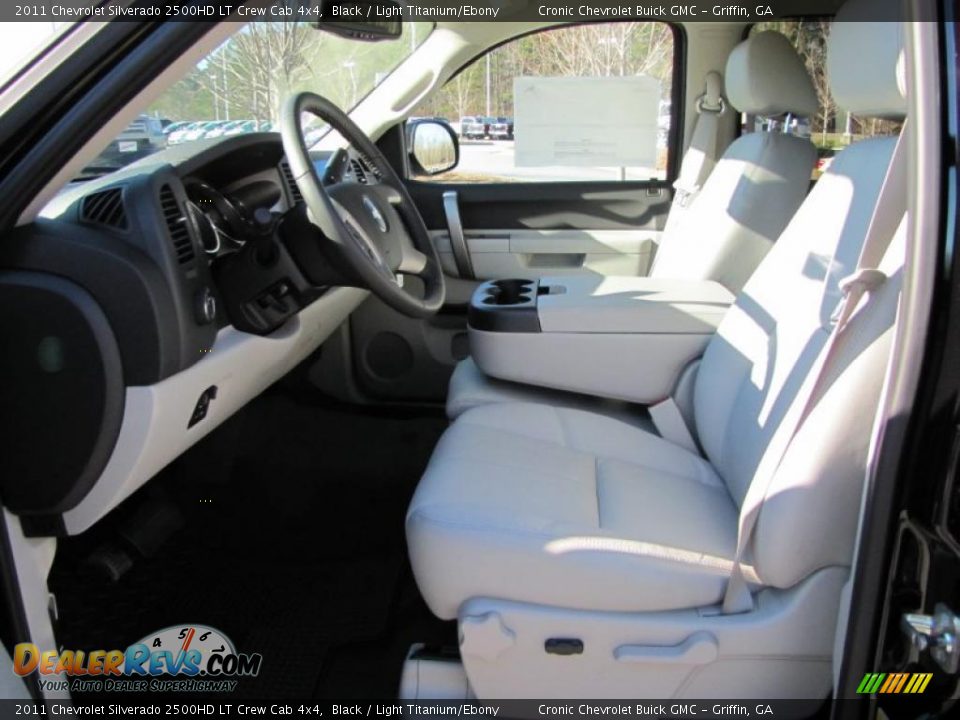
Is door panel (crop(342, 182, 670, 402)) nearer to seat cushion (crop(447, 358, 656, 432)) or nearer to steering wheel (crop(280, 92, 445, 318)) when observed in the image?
seat cushion (crop(447, 358, 656, 432))

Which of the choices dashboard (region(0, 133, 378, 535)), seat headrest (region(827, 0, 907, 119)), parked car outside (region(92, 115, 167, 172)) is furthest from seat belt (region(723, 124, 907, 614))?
parked car outside (region(92, 115, 167, 172))

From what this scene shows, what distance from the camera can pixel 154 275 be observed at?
1.19 metres

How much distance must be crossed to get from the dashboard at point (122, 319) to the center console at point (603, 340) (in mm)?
580

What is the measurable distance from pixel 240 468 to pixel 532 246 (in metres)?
1.23

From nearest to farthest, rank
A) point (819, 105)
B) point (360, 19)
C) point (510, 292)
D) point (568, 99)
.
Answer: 1. point (360, 19)
2. point (819, 105)
3. point (510, 292)
4. point (568, 99)

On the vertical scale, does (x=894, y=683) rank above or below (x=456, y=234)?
below

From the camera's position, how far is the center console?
186cm

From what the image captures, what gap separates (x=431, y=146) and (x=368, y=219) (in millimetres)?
1396

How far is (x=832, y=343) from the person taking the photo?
3.59 feet

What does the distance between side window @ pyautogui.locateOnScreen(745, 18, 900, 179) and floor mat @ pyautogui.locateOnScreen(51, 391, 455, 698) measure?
1357 mm

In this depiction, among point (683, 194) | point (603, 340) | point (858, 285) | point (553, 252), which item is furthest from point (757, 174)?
point (858, 285)

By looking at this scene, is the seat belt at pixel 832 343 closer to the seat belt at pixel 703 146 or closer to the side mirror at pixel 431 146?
the seat belt at pixel 703 146

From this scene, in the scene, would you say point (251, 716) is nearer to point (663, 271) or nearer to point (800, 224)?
point (800, 224)

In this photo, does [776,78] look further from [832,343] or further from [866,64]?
[832,343]
